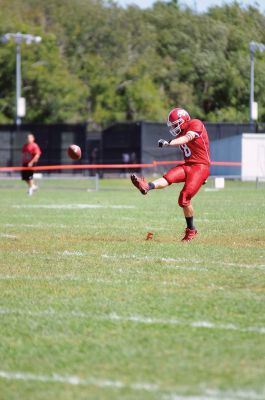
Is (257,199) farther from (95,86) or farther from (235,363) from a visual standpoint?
(95,86)

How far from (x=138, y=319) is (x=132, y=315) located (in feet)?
0.53

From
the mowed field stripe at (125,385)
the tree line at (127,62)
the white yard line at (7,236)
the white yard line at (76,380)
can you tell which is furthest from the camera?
the tree line at (127,62)

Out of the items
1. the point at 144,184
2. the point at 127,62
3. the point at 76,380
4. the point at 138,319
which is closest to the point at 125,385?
the point at 76,380

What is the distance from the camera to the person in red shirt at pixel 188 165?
12242mm

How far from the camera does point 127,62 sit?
210 ft

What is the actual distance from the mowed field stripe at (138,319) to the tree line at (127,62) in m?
40.5

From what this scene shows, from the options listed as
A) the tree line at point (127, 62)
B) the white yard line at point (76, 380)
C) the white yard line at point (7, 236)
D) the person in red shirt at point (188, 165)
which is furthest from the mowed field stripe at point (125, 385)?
the tree line at point (127, 62)

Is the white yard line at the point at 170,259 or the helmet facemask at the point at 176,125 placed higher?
the helmet facemask at the point at 176,125

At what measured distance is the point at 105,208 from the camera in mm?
18984

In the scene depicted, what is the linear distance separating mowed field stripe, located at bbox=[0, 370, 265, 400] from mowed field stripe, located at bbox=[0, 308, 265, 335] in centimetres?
136

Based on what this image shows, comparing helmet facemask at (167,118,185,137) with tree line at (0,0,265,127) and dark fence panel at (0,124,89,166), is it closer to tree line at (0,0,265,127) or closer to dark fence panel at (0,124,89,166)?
dark fence panel at (0,124,89,166)

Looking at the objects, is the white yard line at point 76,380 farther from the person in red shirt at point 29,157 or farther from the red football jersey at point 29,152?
the red football jersey at point 29,152

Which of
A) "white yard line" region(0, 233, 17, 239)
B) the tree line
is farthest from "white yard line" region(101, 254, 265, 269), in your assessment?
the tree line

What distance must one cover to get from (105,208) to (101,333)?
1278cm
